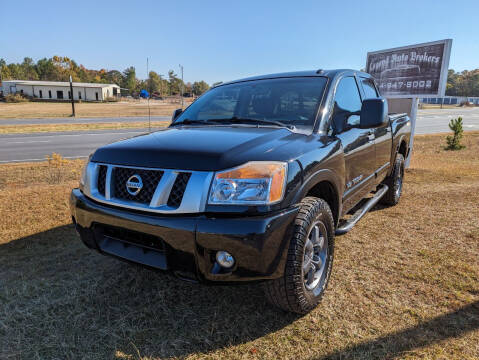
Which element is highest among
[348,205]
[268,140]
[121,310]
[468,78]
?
[468,78]

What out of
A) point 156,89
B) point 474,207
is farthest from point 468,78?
point 474,207

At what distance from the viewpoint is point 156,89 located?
101m

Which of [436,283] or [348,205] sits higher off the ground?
[348,205]

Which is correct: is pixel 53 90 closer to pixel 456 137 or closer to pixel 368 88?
pixel 456 137

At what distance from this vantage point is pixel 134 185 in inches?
85.9

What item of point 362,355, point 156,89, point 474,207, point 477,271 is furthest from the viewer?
point 156,89

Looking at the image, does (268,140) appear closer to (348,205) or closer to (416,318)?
(348,205)

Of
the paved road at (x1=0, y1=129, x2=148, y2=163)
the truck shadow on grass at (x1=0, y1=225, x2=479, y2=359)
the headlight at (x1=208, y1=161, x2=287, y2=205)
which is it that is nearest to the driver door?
the headlight at (x1=208, y1=161, x2=287, y2=205)

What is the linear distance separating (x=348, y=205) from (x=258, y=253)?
175 cm

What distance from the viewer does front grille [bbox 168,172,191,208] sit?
204 cm

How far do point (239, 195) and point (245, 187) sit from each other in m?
0.06

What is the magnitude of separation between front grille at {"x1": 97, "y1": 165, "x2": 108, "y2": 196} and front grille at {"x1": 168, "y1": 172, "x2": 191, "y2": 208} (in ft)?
2.20

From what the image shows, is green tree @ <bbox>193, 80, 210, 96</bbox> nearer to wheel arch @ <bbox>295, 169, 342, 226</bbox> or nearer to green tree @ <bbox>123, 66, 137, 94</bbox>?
green tree @ <bbox>123, 66, 137, 94</bbox>

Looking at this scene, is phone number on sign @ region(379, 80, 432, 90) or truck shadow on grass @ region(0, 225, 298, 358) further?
phone number on sign @ region(379, 80, 432, 90)
